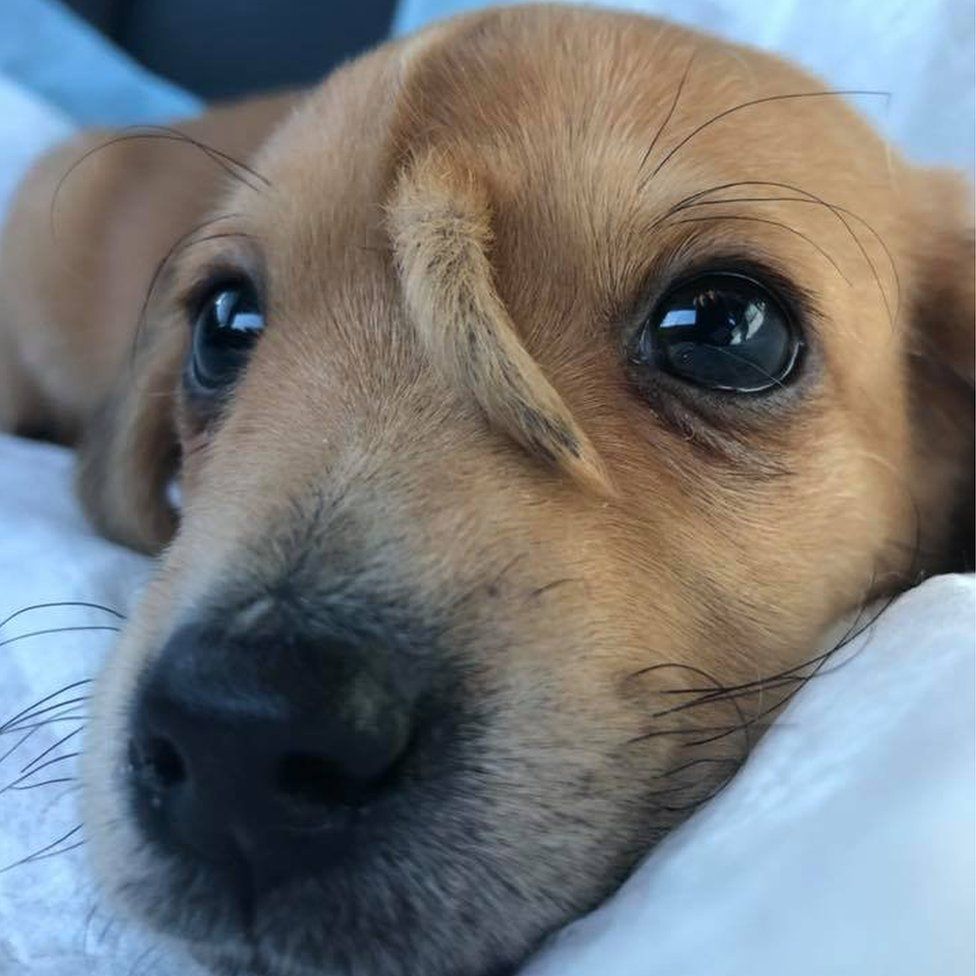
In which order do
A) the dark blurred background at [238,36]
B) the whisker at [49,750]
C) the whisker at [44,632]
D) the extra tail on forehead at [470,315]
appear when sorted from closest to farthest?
1. the extra tail on forehead at [470,315]
2. the whisker at [49,750]
3. the whisker at [44,632]
4. the dark blurred background at [238,36]

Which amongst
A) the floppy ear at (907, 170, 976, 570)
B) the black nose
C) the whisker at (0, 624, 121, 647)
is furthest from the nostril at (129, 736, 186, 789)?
the floppy ear at (907, 170, 976, 570)

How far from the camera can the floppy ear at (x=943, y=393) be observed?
1.79 metres

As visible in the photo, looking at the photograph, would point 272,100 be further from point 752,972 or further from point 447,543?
point 752,972

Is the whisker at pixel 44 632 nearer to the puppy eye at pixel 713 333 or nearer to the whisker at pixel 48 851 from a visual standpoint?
the whisker at pixel 48 851

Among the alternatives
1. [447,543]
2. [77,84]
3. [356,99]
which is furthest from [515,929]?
[77,84]

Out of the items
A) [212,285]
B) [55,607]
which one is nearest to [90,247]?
[212,285]

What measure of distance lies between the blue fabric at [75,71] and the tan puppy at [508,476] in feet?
7.33

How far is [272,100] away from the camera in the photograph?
3.16 meters

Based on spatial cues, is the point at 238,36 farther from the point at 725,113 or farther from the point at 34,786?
the point at 34,786

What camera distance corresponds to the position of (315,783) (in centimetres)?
100

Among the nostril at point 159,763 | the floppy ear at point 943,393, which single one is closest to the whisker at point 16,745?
the nostril at point 159,763

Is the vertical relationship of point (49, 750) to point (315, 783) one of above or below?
below

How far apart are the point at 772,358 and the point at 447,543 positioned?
52cm

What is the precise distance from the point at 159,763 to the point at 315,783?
0.19m
